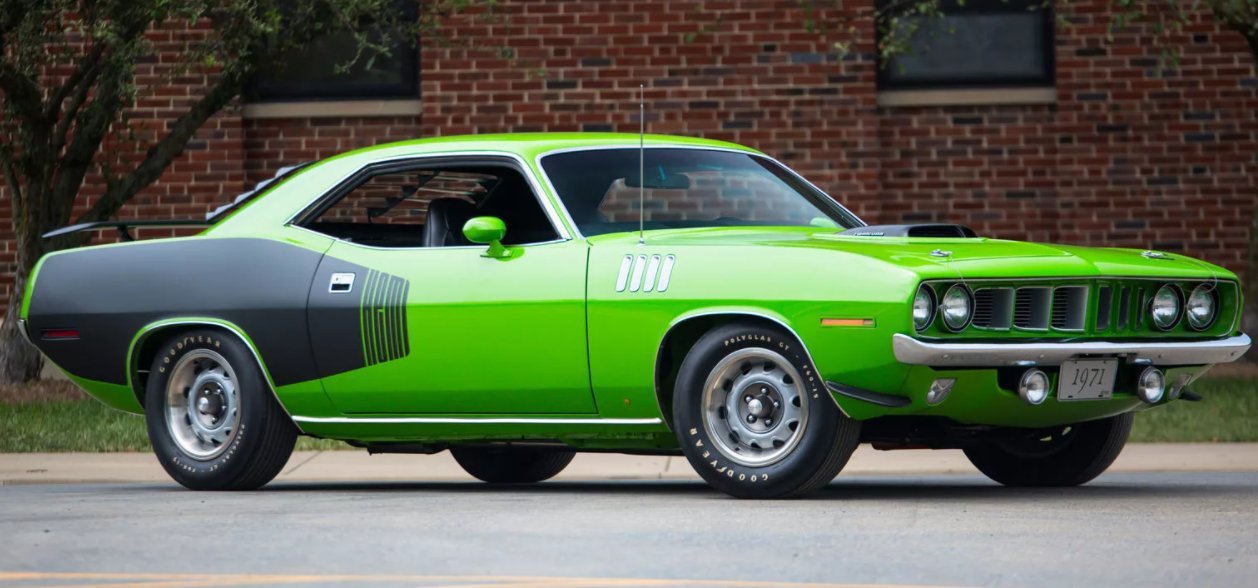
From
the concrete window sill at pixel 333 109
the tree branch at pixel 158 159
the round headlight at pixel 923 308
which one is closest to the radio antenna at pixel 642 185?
the round headlight at pixel 923 308

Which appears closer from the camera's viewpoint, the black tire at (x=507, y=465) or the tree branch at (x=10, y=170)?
the black tire at (x=507, y=465)

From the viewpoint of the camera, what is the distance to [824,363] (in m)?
7.62

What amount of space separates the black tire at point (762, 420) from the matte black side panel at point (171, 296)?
6.14 feet

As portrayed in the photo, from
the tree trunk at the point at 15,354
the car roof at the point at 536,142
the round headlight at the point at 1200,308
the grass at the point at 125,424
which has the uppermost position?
the car roof at the point at 536,142

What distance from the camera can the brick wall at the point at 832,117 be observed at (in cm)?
1714

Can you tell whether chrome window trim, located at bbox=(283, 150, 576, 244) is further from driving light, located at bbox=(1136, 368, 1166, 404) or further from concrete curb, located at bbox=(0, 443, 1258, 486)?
driving light, located at bbox=(1136, 368, 1166, 404)

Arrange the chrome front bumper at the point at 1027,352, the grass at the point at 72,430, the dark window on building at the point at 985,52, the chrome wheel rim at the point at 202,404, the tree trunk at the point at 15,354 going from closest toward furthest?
the chrome front bumper at the point at 1027,352 < the chrome wheel rim at the point at 202,404 < the grass at the point at 72,430 < the tree trunk at the point at 15,354 < the dark window on building at the point at 985,52

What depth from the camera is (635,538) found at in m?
6.81

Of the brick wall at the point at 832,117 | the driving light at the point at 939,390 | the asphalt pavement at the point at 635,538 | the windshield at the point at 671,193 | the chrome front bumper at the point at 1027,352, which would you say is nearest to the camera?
the asphalt pavement at the point at 635,538

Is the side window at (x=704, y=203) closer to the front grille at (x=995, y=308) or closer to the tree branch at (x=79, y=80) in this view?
the front grille at (x=995, y=308)

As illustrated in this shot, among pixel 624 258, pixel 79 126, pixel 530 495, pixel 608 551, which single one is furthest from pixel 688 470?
pixel 79 126

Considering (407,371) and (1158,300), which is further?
(407,371)

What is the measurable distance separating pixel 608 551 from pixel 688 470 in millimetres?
4345

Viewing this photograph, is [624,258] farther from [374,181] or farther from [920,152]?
[920,152]
